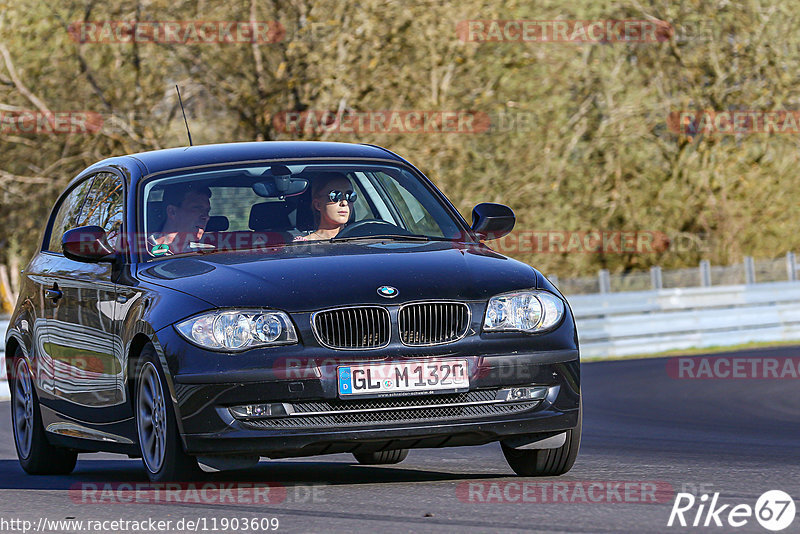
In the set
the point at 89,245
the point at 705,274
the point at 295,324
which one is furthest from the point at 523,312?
the point at 705,274

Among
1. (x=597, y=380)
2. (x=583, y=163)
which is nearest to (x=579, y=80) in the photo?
(x=583, y=163)

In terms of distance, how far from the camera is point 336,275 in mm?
6984

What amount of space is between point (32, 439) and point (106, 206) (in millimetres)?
1560

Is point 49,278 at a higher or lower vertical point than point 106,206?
lower

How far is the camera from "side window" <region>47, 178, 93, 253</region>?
9289 millimetres

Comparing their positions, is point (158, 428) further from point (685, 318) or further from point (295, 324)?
point (685, 318)

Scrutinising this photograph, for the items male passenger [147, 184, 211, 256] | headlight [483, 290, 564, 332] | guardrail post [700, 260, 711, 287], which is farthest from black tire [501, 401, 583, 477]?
guardrail post [700, 260, 711, 287]

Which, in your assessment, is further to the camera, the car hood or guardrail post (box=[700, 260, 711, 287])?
guardrail post (box=[700, 260, 711, 287])

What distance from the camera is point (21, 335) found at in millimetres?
9492

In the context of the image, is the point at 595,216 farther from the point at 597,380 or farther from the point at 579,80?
the point at 597,380

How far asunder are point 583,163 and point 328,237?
23.6 metres

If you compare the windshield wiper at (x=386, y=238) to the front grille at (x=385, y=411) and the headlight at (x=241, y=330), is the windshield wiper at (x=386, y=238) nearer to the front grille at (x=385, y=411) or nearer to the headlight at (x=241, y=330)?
the headlight at (x=241, y=330)

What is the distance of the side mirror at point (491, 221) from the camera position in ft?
27.8

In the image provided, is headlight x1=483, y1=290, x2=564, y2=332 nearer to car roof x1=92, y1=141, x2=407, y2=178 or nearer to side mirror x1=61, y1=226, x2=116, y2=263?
car roof x1=92, y1=141, x2=407, y2=178
